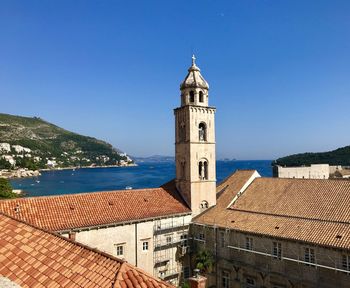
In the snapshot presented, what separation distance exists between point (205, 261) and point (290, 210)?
8771mm

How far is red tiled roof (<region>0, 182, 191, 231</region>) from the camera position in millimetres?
24688

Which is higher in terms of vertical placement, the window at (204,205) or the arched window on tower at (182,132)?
the arched window on tower at (182,132)

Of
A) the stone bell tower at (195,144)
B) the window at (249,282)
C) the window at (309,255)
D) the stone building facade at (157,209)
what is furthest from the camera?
the stone bell tower at (195,144)

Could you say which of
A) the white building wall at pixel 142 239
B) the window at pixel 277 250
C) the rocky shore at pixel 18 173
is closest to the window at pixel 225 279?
the white building wall at pixel 142 239

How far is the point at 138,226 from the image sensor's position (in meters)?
28.9

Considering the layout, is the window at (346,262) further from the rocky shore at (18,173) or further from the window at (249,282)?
the rocky shore at (18,173)

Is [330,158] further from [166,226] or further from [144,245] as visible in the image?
[144,245]

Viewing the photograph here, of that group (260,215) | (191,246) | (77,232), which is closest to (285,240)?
(260,215)

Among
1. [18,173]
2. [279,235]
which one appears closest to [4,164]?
[18,173]

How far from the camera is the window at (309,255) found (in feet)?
76.7

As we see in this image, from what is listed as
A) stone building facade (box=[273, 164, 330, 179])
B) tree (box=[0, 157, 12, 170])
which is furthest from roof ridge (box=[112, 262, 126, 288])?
tree (box=[0, 157, 12, 170])

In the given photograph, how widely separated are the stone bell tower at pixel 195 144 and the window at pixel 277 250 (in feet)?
32.4

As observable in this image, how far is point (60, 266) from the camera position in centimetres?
1012

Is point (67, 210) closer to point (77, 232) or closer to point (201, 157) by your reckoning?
point (77, 232)
